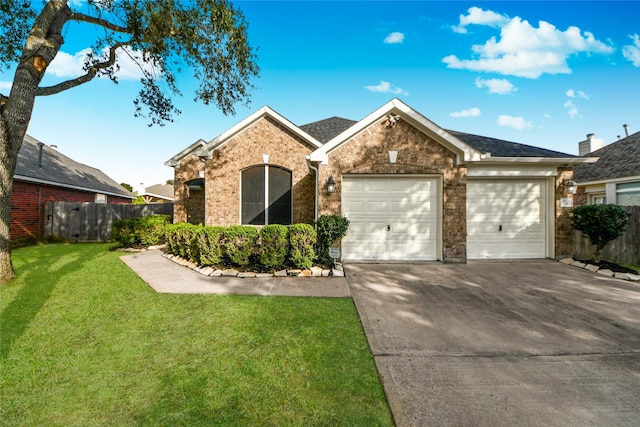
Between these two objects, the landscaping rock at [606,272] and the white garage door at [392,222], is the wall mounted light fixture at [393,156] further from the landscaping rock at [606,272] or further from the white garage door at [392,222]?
the landscaping rock at [606,272]

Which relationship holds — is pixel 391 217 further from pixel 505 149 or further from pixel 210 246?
pixel 210 246

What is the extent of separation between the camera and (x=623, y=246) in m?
7.46

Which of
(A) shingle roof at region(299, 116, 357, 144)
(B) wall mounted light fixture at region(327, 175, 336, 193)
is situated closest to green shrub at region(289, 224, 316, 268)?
(B) wall mounted light fixture at region(327, 175, 336, 193)

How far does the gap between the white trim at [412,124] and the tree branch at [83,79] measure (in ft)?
22.1

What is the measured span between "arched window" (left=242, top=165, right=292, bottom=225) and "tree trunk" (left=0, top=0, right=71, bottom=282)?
18.2ft

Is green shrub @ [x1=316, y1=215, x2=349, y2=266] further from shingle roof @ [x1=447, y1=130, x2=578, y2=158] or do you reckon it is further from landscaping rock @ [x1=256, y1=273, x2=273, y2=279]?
shingle roof @ [x1=447, y1=130, x2=578, y2=158]

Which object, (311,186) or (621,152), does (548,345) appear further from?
(621,152)

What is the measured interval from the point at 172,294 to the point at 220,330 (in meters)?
1.95

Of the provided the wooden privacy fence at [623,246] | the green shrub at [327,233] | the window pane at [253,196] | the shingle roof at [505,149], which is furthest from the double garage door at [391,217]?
the wooden privacy fence at [623,246]

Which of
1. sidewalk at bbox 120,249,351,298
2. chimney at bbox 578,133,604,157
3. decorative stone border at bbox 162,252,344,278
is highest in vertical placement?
chimney at bbox 578,133,604,157

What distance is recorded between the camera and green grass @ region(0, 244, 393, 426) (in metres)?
2.12

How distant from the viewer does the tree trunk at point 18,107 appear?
5.14m

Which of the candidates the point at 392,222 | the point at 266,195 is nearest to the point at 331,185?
the point at 392,222

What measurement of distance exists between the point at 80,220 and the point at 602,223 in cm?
1918
